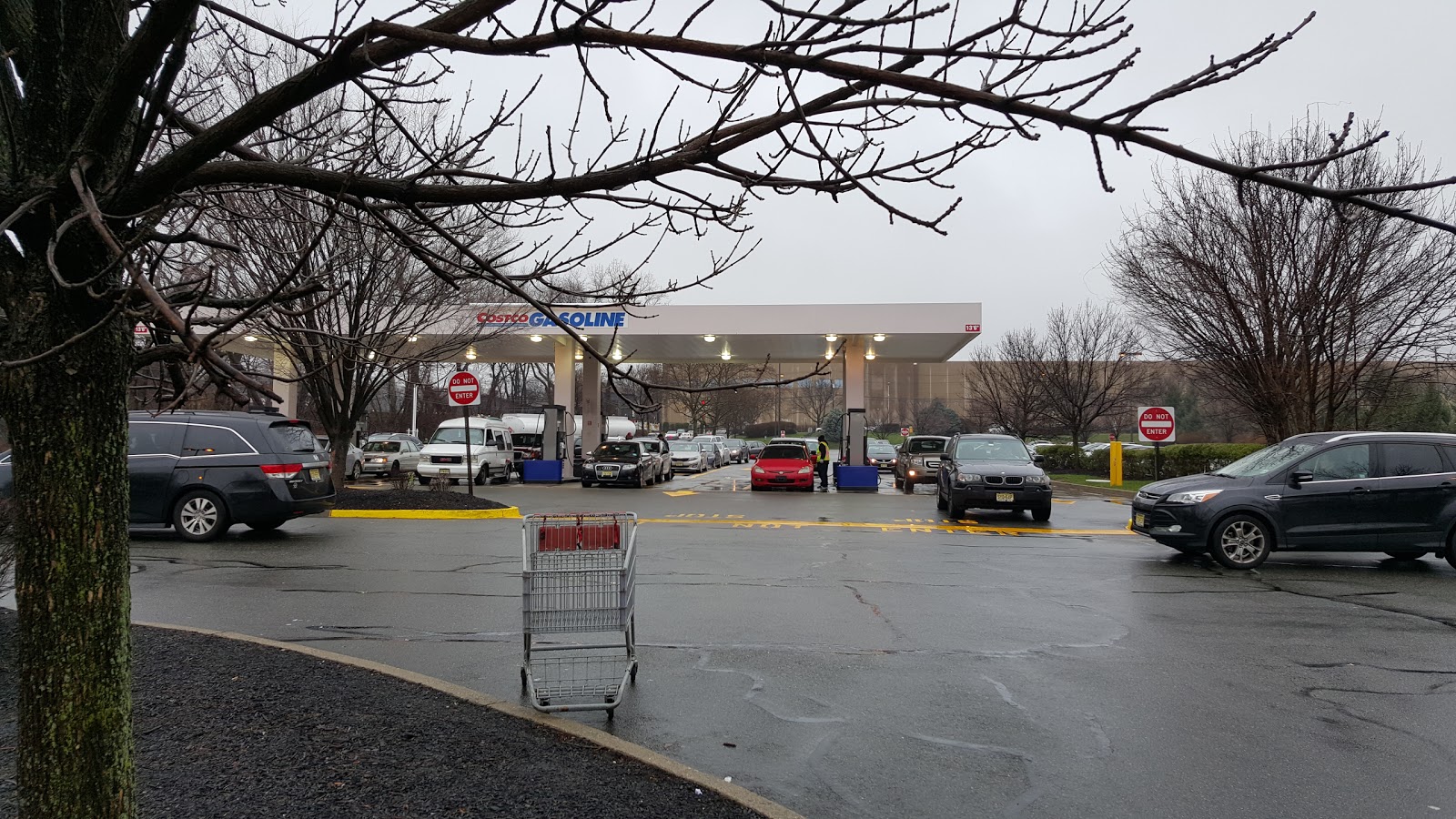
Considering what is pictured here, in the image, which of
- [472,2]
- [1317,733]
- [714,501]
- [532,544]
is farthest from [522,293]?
[714,501]

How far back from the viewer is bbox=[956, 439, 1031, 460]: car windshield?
1817cm

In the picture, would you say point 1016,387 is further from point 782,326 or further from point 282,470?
point 282,470

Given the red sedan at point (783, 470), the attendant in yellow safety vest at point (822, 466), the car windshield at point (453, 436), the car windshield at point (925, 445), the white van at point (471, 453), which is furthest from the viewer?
the car windshield at point (453, 436)

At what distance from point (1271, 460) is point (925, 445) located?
15.9 meters

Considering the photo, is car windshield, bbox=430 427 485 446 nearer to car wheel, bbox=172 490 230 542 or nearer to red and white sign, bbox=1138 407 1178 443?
car wheel, bbox=172 490 230 542

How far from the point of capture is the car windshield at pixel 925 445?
27.3 meters

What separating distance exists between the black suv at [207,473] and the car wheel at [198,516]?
0.01 meters

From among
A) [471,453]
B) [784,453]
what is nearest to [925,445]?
[784,453]

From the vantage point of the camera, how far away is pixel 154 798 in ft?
11.5

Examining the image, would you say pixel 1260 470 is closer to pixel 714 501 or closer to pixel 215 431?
pixel 714 501

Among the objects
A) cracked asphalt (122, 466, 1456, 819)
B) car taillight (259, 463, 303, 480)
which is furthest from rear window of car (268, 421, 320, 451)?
cracked asphalt (122, 466, 1456, 819)

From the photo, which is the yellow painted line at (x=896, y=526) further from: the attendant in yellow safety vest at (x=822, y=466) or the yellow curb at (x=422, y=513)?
the attendant in yellow safety vest at (x=822, y=466)

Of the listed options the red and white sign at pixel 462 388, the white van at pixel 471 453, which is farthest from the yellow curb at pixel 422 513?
the white van at pixel 471 453

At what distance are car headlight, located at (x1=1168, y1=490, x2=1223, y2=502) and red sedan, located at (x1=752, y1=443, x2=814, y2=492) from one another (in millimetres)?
14463
